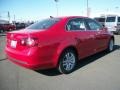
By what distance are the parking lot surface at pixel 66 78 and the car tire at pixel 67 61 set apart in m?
0.16

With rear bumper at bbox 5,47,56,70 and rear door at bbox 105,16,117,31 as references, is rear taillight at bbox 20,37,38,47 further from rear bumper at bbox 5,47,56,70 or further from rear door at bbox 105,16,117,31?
rear door at bbox 105,16,117,31

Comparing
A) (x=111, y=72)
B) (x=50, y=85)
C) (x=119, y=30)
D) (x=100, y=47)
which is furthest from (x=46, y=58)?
(x=119, y=30)

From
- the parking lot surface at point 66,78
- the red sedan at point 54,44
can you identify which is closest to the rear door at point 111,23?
the red sedan at point 54,44

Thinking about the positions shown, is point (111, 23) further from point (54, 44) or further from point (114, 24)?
point (54, 44)

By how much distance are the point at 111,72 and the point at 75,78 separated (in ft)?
3.98

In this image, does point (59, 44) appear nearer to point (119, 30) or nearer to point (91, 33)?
point (91, 33)

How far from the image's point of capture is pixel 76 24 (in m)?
6.09

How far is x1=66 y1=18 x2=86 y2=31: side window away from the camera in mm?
5790

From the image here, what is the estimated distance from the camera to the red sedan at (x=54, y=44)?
478 cm

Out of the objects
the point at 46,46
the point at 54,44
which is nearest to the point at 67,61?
the point at 54,44

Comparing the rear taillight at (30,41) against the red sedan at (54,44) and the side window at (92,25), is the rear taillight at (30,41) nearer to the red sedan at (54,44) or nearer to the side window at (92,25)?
the red sedan at (54,44)

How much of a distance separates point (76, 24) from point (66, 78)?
183cm

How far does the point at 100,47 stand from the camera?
7.54m

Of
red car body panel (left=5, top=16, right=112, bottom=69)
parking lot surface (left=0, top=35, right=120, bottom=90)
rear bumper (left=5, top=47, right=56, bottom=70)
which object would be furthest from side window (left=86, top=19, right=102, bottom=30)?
rear bumper (left=5, top=47, right=56, bottom=70)
